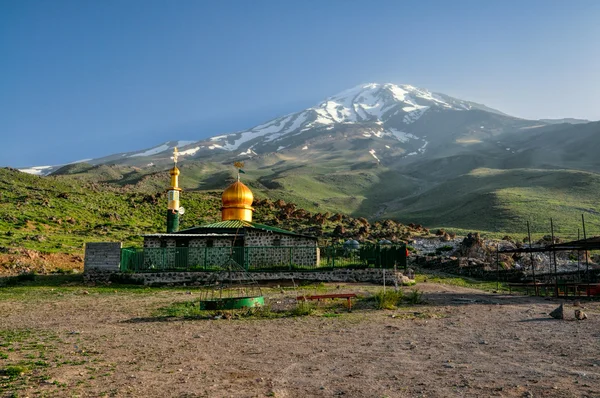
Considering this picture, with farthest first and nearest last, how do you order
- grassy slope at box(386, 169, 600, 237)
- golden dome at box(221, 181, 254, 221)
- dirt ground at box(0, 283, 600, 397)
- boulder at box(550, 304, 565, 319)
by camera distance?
1. grassy slope at box(386, 169, 600, 237)
2. golden dome at box(221, 181, 254, 221)
3. boulder at box(550, 304, 565, 319)
4. dirt ground at box(0, 283, 600, 397)

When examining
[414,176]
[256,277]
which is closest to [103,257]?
[256,277]

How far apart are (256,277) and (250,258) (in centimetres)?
192

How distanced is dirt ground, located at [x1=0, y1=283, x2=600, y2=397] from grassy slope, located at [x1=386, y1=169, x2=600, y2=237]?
4367 centimetres

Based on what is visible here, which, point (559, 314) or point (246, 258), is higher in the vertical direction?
point (246, 258)

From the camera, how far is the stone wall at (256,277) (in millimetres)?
23719

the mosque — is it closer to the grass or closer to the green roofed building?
the green roofed building

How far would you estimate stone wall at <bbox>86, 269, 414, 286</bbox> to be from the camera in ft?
77.8

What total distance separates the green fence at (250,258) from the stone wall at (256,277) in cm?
40

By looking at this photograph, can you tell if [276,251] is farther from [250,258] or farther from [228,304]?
[228,304]

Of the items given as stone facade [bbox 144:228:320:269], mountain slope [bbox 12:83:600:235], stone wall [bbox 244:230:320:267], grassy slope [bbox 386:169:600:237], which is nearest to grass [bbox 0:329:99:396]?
stone facade [bbox 144:228:320:269]

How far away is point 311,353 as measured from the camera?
8.80 metres

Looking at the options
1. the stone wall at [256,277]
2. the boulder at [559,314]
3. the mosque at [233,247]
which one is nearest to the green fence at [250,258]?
the mosque at [233,247]

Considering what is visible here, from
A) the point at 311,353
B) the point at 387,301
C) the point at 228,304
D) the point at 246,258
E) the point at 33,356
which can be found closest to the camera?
the point at 33,356

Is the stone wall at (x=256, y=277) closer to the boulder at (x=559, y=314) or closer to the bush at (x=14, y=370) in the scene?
the boulder at (x=559, y=314)
